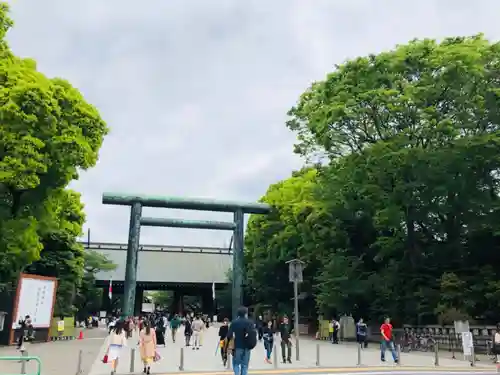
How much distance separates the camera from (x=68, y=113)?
23250mm

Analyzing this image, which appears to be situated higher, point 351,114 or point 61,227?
point 351,114

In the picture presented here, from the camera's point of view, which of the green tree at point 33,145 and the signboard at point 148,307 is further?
the signboard at point 148,307

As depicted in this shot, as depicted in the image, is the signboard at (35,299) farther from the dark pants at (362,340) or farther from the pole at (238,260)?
the pole at (238,260)

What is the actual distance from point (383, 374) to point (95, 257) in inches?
1610

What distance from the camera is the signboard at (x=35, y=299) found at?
77.6ft

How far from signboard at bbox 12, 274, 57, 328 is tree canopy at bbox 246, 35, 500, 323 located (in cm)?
1586

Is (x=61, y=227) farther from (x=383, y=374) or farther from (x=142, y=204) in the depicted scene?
(x=383, y=374)

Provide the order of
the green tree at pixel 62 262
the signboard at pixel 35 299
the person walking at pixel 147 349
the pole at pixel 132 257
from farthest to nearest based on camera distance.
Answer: the pole at pixel 132 257 < the green tree at pixel 62 262 < the signboard at pixel 35 299 < the person walking at pixel 147 349

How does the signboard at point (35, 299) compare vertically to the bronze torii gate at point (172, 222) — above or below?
below

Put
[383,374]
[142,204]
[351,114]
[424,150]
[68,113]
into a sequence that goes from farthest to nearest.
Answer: [142,204] → [351,114] → [424,150] → [68,113] → [383,374]

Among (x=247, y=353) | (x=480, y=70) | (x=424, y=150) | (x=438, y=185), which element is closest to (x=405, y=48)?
(x=480, y=70)

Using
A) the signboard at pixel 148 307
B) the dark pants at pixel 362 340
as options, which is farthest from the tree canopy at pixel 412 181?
the signboard at pixel 148 307

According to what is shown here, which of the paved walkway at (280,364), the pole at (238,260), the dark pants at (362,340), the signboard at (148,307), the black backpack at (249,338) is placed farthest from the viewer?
the signboard at (148,307)

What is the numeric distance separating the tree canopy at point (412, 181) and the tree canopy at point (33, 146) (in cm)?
1294
